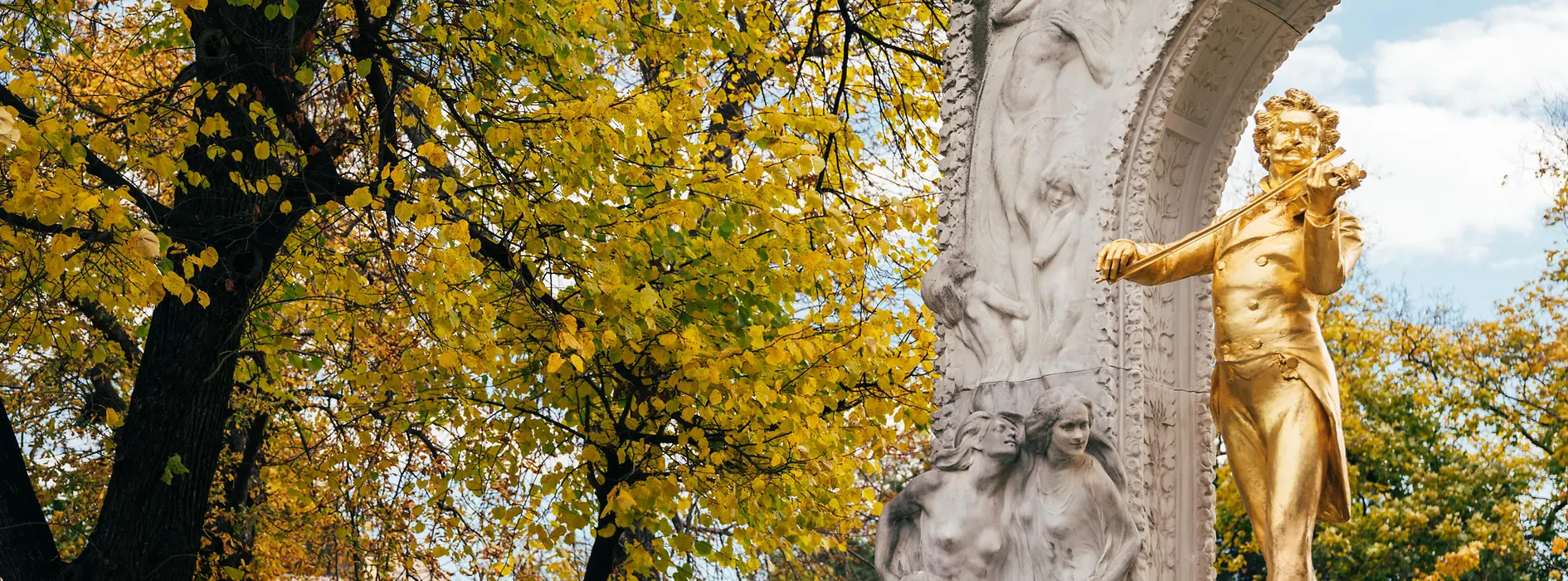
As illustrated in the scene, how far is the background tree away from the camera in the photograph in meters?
8.41

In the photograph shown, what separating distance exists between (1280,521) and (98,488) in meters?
10.3

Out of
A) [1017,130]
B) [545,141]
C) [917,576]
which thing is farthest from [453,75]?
[917,576]

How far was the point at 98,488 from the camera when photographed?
12.6 metres

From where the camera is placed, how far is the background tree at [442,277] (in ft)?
27.6

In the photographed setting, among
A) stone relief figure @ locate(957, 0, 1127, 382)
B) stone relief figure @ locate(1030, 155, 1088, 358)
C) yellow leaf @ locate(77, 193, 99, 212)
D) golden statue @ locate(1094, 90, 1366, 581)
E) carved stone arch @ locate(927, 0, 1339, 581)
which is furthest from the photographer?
yellow leaf @ locate(77, 193, 99, 212)

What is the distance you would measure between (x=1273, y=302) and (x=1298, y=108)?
0.66 metres

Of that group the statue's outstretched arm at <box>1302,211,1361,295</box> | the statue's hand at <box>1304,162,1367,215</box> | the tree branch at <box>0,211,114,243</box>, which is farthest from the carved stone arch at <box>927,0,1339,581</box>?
the tree branch at <box>0,211,114,243</box>

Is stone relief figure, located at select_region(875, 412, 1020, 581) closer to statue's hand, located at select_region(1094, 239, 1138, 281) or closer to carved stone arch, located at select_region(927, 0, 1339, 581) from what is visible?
carved stone arch, located at select_region(927, 0, 1339, 581)

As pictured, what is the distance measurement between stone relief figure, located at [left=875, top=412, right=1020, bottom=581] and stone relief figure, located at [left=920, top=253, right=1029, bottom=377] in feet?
0.93

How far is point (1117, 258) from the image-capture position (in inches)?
207

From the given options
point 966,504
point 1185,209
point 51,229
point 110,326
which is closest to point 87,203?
point 51,229

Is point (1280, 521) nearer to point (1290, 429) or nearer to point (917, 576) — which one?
point (1290, 429)

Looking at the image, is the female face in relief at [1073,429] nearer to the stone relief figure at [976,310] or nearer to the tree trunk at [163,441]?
the stone relief figure at [976,310]

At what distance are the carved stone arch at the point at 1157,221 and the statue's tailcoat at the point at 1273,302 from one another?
0.29 m
